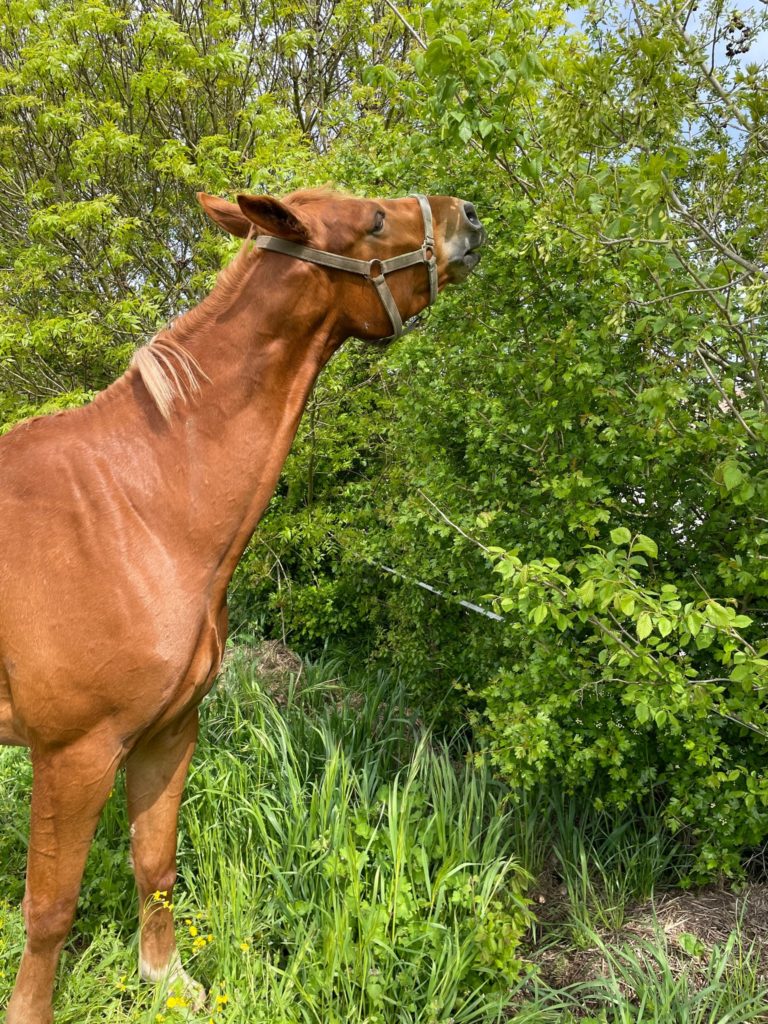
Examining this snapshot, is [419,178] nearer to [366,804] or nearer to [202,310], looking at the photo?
[202,310]

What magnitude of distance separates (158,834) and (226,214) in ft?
6.27

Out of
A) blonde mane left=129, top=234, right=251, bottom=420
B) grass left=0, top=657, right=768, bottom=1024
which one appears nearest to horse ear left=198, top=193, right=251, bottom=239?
blonde mane left=129, top=234, right=251, bottom=420

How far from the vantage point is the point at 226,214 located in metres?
2.22

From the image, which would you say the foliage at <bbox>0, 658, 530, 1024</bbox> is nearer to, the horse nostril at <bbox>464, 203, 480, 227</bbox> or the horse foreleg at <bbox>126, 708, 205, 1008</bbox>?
the horse foreleg at <bbox>126, 708, 205, 1008</bbox>

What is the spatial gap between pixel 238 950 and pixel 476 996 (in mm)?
780

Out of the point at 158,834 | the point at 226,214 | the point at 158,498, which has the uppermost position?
the point at 226,214

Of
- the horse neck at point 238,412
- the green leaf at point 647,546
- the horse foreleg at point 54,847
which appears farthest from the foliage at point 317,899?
the green leaf at point 647,546

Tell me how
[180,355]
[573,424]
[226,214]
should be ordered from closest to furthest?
[180,355]
[226,214]
[573,424]

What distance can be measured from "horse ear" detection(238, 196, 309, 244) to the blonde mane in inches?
5.7

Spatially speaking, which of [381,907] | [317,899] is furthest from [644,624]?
[317,899]

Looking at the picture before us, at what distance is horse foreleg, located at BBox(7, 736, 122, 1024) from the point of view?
1.94m

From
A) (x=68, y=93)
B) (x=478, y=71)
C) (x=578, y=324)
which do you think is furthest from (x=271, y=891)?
(x=68, y=93)

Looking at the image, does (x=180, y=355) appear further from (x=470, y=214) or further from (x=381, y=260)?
(x=470, y=214)

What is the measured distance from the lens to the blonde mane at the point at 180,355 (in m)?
2.06
